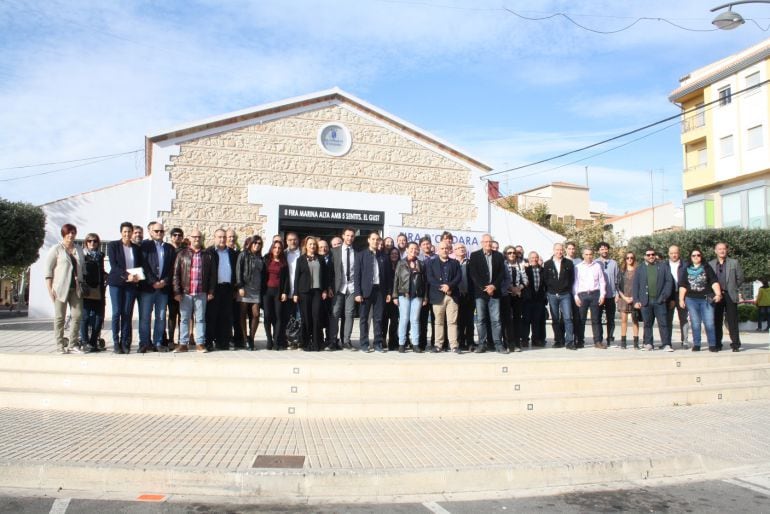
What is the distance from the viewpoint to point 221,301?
924 centimetres

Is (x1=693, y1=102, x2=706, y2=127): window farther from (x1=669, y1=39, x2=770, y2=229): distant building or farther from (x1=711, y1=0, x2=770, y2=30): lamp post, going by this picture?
(x1=711, y1=0, x2=770, y2=30): lamp post

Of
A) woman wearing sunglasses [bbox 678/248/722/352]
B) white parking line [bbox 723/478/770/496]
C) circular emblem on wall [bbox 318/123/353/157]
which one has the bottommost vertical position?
white parking line [bbox 723/478/770/496]

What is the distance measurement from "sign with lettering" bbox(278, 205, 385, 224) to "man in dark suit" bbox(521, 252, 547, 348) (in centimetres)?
1091

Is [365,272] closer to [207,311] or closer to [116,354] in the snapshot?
[207,311]

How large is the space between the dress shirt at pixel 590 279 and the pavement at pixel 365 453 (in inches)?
124

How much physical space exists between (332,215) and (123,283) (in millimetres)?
12492

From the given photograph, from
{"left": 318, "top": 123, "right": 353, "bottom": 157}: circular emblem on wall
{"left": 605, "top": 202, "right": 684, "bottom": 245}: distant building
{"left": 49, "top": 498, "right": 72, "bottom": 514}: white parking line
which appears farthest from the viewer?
{"left": 605, "top": 202, "right": 684, "bottom": 245}: distant building

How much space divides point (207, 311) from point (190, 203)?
437 inches

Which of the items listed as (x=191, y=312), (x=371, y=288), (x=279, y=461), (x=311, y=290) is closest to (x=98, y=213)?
(x=191, y=312)

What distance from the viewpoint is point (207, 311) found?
9148 millimetres

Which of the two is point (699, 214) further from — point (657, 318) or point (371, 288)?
point (371, 288)

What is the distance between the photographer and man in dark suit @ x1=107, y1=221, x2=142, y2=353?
850cm

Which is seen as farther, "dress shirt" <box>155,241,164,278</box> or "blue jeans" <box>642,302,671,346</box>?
"blue jeans" <box>642,302,671,346</box>

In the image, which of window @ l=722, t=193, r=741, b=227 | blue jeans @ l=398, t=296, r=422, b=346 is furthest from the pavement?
window @ l=722, t=193, r=741, b=227
